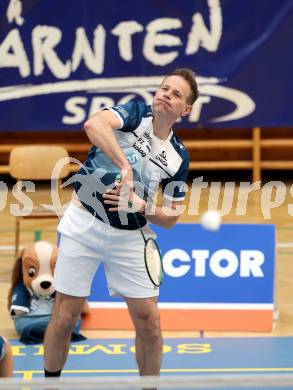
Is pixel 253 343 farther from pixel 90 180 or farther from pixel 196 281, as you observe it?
pixel 90 180

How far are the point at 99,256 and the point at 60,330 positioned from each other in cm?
44

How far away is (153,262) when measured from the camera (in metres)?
4.94

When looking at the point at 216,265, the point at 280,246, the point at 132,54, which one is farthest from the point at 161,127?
the point at 132,54

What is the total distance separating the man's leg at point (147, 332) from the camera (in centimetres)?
490

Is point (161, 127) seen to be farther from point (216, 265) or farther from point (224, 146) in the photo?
point (224, 146)

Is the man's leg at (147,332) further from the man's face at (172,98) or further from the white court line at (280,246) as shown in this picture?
the white court line at (280,246)

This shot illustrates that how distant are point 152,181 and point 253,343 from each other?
196cm

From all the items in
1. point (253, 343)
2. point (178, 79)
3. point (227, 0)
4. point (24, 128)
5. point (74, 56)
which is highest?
point (227, 0)

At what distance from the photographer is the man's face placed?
4832mm

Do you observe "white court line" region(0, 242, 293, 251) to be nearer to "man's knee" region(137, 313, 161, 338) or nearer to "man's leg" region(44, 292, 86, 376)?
"man's leg" region(44, 292, 86, 376)

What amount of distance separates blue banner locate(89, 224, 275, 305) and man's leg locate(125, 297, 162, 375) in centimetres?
173

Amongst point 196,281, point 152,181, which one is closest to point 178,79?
point 152,181

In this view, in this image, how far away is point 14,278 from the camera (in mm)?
6750

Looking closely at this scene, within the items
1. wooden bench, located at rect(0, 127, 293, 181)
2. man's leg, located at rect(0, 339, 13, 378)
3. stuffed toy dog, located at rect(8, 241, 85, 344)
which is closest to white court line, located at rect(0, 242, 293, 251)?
stuffed toy dog, located at rect(8, 241, 85, 344)
